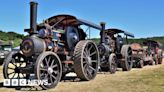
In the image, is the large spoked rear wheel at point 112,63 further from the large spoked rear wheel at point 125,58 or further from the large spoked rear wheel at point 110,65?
the large spoked rear wheel at point 125,58

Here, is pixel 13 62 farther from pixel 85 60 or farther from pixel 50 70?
pixel 85 60

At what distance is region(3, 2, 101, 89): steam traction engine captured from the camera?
39.8 ft

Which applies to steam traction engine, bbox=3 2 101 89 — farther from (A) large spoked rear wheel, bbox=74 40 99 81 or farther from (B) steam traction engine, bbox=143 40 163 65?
(B) steam traction engine, bbox=143 40 163 65

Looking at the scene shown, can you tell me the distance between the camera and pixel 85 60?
14.5 meters

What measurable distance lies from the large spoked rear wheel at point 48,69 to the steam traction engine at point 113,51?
21.5ft

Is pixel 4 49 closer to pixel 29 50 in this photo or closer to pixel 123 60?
pixel 123 60

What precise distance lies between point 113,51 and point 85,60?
6.40 metres

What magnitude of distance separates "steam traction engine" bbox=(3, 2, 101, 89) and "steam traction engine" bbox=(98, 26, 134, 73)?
3.46 metres

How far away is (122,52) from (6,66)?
381 inches

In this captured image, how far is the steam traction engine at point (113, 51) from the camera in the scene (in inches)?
750

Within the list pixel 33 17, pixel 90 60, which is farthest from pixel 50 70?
pixel 90 60

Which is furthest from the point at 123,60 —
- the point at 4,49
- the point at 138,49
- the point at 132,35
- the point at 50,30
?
the point at 4,49

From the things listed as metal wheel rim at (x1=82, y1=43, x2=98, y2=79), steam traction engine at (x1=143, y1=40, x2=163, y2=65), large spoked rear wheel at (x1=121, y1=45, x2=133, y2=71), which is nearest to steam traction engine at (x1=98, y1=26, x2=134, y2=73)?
large spoked rear wheel at (x1=121, y1=45, x2=133, y2=71)

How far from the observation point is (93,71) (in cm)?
1534
